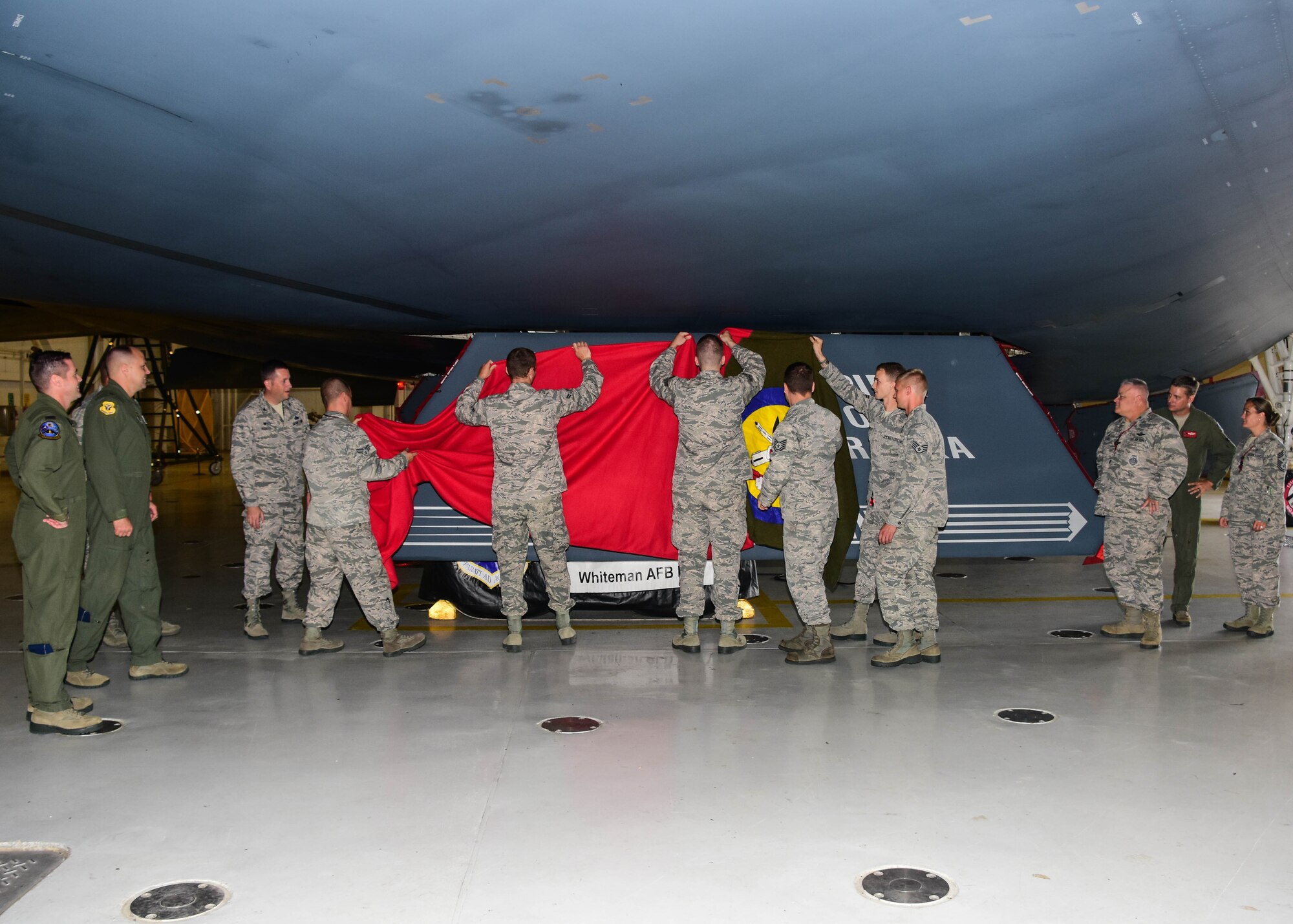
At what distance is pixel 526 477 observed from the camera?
5742 millimetres

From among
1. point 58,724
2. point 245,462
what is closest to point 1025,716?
point 58,724

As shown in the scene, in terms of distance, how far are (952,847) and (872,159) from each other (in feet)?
8.81

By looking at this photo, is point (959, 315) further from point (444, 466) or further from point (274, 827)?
point (274, 827)

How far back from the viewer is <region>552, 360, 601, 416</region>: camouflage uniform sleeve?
5.80 m

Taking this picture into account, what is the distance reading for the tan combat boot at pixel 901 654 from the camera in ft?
17.6

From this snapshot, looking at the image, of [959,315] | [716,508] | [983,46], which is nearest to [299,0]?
[983,46]

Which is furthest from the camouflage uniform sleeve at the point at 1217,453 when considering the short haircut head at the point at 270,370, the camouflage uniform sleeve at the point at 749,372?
the short haircut head at the point at 270,370

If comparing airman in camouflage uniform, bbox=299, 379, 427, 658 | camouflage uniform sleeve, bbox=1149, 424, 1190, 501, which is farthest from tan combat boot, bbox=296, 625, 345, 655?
camouflage uniform sleeve, bbox=1149, 424, 1190, 501

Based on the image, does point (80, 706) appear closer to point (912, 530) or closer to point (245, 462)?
point (245, 462)

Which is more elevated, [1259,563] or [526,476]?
[526,476]

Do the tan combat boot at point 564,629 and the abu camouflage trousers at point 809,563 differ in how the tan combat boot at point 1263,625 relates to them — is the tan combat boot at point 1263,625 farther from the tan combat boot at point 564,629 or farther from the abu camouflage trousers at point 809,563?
the tan combat boot at point 564,629

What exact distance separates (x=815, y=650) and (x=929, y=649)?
Result: 26.2 inches

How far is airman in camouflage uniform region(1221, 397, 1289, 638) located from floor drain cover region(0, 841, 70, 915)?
6.50m

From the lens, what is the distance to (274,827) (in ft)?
10.7
